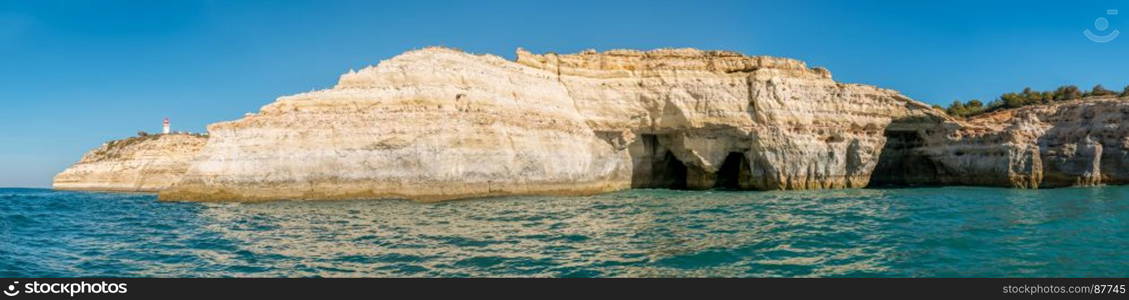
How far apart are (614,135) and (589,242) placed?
814 inches

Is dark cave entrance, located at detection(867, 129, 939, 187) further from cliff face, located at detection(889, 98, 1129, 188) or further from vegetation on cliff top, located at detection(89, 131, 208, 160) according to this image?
vegetation on cliff top, located at detection(89, 131, 208, 160)

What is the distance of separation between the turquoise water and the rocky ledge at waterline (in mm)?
5928

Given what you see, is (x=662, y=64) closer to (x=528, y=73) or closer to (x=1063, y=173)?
(x=528, y=73)

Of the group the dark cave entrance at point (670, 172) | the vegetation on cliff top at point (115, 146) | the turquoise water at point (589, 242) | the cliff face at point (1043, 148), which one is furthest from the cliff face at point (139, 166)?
the cliff face at point (1043, 148)

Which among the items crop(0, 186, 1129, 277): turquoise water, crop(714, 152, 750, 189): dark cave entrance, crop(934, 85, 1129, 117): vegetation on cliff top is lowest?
crop(0, 186, 1129, 277): turquoise water

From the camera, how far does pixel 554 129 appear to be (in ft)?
93.9

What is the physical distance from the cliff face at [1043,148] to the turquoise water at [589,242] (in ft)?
49.6

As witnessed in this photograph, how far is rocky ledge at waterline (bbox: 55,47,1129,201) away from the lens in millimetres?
25078

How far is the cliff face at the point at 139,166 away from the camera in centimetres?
5466

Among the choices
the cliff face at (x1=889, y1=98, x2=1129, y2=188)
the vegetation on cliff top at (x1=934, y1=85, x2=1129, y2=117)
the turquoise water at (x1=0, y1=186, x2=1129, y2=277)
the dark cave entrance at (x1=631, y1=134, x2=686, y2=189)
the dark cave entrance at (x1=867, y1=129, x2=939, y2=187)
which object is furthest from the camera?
the vegetation on cliff top at (x1=934, y1=85, x2=1129, y2=117)

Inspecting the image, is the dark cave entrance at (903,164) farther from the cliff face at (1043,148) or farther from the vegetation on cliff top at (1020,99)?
the vegetation on cliff top at (1020,99)

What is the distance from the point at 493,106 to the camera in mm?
27312

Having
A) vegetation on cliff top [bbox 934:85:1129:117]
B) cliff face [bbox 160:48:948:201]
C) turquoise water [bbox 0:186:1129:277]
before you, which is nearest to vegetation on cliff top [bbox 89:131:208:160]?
cliff face [bbox 160:48:948:201]
